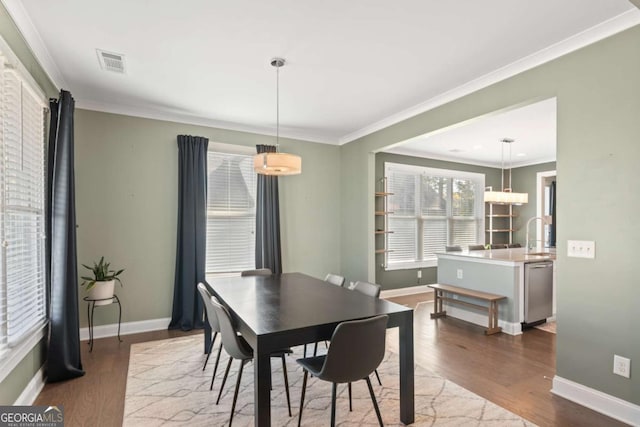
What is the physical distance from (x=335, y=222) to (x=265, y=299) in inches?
125

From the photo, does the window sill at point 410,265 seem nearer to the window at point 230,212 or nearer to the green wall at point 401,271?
the green wall at point 401,271

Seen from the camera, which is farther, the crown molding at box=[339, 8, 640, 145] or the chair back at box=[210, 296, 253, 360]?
the crown molding at box=[339, 8, 640, 145]

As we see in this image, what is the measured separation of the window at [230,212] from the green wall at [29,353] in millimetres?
2027

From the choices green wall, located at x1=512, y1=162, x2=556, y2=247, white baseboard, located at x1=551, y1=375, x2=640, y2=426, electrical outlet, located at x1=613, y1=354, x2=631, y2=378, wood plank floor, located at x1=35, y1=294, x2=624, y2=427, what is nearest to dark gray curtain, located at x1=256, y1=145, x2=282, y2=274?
wood plank floor, located at x1=35, y1=294, x2=624, y2=427

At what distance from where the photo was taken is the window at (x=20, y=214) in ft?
7.09

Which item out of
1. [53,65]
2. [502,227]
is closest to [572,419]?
[53,65]

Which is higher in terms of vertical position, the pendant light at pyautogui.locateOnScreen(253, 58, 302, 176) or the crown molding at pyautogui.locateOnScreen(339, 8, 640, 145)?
the crown molding at pyautogui.locateOnScreen(339, 8, 640, 145)

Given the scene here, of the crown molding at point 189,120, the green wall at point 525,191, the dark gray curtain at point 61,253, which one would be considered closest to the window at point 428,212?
the green wall at point 525,191

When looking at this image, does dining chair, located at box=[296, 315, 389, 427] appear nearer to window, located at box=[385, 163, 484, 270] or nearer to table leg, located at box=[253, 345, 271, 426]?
table leg, located at box=[253, 345, 271, 426]

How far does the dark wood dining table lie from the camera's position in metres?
1.80

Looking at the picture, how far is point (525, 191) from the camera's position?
297 inches

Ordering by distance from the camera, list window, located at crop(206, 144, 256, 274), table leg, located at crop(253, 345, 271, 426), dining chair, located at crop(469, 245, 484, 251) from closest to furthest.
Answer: table leg, located at crop(253, 345, 271, 426) → window, located at crop(206, 144, 256, 274) → dining chair, located at crop(469, 245, 484, 251)

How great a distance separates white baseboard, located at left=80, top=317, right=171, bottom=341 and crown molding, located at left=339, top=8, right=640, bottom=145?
399 centimetres

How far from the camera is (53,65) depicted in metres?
3.04
